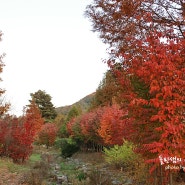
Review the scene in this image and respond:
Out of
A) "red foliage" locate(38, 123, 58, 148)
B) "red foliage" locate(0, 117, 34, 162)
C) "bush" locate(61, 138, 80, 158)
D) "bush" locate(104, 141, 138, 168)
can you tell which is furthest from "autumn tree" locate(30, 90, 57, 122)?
"bush" locate(104, 141, 138, 168)

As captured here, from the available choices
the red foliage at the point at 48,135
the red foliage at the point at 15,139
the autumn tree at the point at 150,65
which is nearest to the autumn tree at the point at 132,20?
the autumn tree at the point at 150,65

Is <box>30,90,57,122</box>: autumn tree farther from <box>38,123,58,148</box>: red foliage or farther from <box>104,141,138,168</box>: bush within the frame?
<box>104,141,138,168</box>: bush

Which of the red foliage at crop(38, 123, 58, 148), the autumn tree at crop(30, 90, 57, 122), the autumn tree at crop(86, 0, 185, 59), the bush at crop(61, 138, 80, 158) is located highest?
the autumn tree at crop(30, 90, 57, 122)

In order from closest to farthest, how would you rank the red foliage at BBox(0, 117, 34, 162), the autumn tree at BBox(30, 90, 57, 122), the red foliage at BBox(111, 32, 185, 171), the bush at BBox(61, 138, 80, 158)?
the red foliage at BBox(111, 32, 185, 171), the red foliage at BBox(0, 117, 34, 162), the bush at BBox(61, 138, 80, 158), the autumn tree at BBox(30, 90, 57, 122)

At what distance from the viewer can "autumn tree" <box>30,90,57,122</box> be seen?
63.0m

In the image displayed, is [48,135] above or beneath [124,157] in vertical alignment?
above

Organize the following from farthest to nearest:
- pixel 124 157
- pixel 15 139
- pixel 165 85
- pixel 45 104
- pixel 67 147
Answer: pixel 45 104 < pixel 67 147 < pixel 15 139 < pixel 124 157 < pixel 165 85

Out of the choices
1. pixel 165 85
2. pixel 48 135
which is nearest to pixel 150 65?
pixel 165 85

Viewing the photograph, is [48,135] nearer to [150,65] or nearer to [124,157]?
[124,157]

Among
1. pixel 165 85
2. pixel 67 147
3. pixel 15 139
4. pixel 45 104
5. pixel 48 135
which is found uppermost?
pixel 45 104

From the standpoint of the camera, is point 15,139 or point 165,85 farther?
point 15,139

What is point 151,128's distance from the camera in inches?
251

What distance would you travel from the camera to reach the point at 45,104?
63.2 m

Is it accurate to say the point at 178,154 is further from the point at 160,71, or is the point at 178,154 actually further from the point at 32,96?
the point at 32,96
